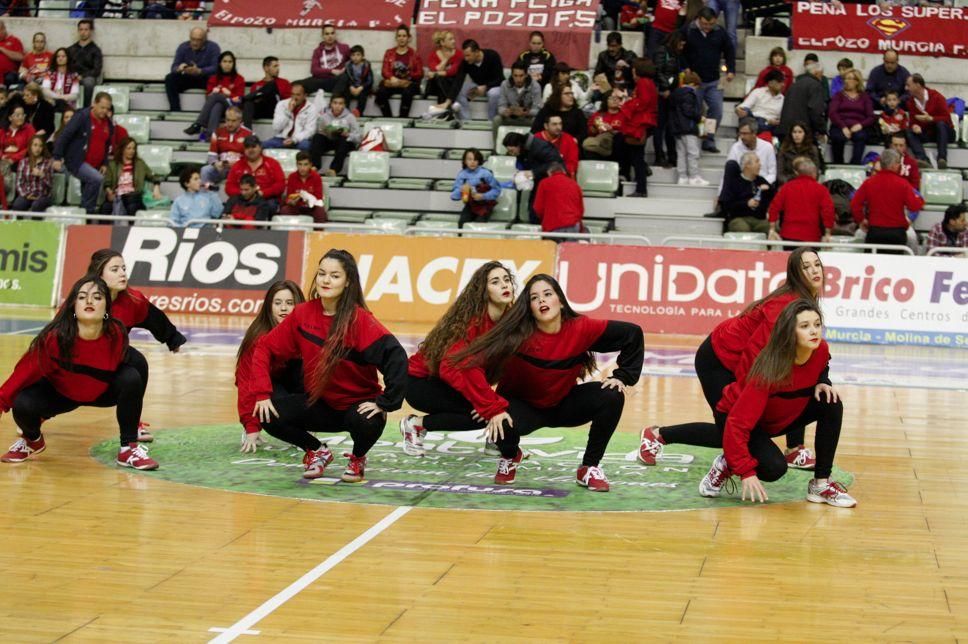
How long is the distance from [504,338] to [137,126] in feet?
50.3

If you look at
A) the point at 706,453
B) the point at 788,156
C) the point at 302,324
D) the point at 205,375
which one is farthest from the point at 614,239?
the point at 302,324

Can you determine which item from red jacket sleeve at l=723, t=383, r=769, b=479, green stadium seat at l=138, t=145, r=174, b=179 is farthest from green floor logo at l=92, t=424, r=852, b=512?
green stadium seat at l=138, t=145, r=174, b=179

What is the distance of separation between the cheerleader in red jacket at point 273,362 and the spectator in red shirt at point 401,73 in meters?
12.7

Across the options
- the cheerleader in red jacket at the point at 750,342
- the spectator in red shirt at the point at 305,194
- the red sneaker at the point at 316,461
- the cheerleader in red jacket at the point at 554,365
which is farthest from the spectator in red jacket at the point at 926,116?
the red sneaker at the point at 316,461

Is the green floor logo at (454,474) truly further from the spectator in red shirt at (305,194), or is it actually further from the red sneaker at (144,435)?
the spectator in red shirt at (305,194)

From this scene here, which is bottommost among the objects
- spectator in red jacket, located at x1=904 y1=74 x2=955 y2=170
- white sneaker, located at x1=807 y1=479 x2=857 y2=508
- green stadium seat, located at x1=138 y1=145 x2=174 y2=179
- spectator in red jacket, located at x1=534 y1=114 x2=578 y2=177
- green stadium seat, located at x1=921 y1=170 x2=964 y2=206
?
white sneaker, located at x1=807 y1=479 x2=857 y2=508

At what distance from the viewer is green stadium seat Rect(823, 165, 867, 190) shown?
19.5 metres

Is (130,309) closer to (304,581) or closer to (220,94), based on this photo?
(304,581)

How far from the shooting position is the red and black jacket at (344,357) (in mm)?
7984

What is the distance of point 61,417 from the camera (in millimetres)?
10234

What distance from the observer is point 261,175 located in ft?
63.0

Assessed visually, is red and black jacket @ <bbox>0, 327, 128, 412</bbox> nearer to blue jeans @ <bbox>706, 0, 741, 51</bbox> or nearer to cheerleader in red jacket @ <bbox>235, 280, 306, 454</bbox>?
cheerleader in red jacket @ <bbox>235, 280, 306, 454</bbox>

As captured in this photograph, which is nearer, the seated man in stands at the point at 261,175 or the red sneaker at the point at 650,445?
the red sneaker at the point at 650,445

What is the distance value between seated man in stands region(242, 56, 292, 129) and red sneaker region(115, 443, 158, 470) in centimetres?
1380
